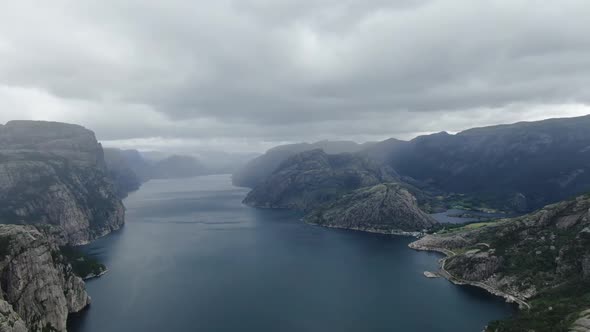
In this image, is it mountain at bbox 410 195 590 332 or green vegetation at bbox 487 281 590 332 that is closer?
green vegetation at bbox 487 281 590 332

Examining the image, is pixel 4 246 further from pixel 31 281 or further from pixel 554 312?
pixel 554 312

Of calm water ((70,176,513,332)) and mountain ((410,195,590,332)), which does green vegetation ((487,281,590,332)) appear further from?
calm water ((70,176,513,332))

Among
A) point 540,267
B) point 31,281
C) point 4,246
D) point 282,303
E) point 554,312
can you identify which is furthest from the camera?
point 540,267

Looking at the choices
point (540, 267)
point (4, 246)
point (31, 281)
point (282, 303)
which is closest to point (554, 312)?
point (540, 267)

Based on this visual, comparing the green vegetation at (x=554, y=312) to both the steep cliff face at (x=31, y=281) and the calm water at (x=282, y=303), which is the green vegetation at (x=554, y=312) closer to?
the calm water at (x=282, y=303)

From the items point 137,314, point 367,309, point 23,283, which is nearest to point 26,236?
point 23,283


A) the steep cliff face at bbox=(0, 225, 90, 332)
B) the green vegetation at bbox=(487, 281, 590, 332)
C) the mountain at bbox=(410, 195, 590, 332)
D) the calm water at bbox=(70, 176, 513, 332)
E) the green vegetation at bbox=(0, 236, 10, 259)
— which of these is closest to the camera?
the green vegetation at bbox=(487, 281, 590, 332)

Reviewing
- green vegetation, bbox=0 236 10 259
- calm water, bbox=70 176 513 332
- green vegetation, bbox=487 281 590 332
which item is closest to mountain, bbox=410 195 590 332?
green vegetation, bbox=487 281 590 332
